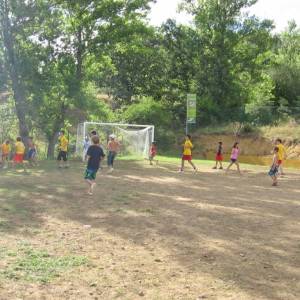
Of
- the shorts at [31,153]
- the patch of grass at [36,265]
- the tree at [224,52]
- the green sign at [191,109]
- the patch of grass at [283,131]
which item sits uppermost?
the tree at [224,52]

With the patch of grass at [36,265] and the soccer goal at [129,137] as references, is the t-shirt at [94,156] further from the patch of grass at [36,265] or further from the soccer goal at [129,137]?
the soccer goal at [129,137]

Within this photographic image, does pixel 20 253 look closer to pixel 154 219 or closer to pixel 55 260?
pixel 55 260

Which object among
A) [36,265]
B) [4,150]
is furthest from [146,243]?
[4,150]

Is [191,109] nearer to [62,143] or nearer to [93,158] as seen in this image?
[62,143]

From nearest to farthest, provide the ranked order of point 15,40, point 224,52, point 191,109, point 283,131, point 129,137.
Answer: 1. point 15,40
2. point 191,109
3. point 129,137
4. point 283,131
5. point 224,52

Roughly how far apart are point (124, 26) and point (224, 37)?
1447 centimetres

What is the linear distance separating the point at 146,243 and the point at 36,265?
2.11 m

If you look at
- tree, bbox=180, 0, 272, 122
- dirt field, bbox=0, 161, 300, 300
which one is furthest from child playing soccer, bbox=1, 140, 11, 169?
tree, bbox=180, 0, 272, 122

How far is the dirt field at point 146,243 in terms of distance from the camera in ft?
20.1

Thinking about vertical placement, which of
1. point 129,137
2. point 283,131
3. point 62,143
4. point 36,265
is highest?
point 283,131

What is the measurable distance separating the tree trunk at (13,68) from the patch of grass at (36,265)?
67.1 ft

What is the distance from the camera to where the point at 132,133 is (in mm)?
33062

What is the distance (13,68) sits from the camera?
27.0 meters

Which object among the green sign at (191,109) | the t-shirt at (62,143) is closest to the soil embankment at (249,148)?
the green sign at (191,109)
